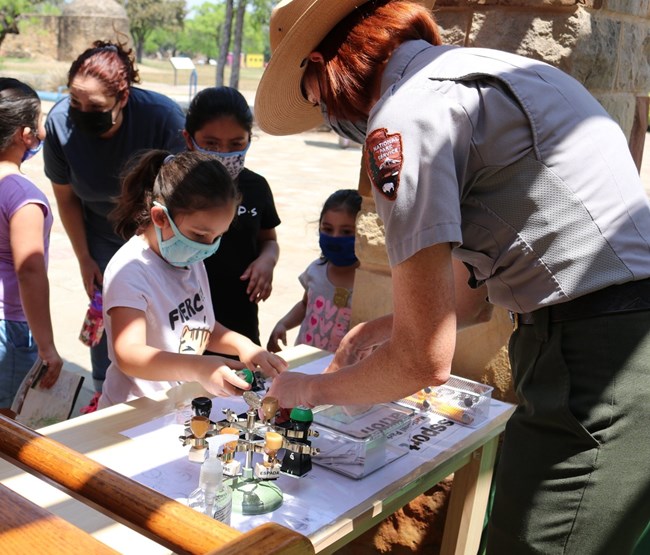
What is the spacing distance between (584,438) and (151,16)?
163 feet

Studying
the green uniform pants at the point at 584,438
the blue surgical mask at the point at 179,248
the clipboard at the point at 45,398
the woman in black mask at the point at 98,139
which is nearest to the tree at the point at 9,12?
the woman in black mask at the point at 98,139

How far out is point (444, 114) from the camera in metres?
1.33

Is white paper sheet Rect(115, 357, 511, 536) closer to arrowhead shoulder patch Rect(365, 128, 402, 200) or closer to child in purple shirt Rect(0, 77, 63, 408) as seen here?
arrowhead shoulder patch Rect(365, 128, 402, 200)

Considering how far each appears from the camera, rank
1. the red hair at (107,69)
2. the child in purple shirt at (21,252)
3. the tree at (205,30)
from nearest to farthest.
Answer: the child in purple shirt at (21,252) < the red hair at (107,69) < the tree at (205,30)

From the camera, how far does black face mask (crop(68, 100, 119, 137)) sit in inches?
119

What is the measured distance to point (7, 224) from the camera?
8.71 ft

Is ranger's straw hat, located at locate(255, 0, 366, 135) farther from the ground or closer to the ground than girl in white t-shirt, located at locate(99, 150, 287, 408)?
farther from the ground

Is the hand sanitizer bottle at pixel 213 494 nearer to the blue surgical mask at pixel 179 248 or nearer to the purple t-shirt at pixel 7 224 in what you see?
the blue surgical mask at pixel 179 248

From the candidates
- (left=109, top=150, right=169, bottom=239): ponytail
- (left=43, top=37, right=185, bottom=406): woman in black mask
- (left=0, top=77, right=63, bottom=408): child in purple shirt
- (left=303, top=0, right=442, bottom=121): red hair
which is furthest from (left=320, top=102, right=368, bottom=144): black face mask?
(left=43, top=37, right=185, bottom=406): woman in black mask

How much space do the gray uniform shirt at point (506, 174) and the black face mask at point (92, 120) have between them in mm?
1872

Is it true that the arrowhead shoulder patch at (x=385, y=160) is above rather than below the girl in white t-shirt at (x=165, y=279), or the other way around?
above

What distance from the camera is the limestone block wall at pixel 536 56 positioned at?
7.51 ft

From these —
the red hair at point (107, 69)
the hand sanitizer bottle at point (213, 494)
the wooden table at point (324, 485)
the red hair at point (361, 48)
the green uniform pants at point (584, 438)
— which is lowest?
the wooden table at point (324, 485)

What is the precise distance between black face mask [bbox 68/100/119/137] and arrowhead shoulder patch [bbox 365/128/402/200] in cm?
192
